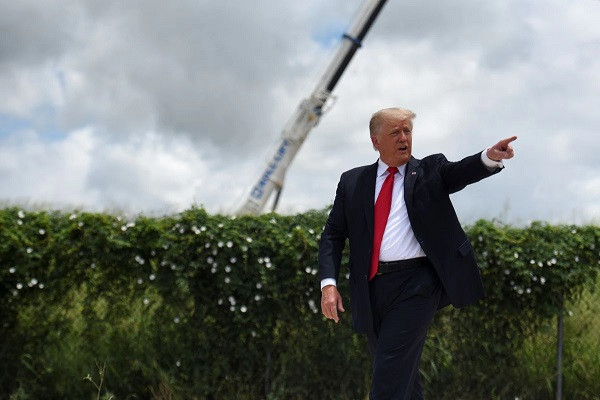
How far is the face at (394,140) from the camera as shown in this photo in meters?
3.76

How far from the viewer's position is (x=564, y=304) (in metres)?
6.50

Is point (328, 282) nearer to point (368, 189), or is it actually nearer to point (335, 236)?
point (335, 236)

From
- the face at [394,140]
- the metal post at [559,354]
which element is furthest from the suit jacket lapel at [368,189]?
the metal post at [559,354]

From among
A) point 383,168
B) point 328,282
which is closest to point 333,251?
point 328,282

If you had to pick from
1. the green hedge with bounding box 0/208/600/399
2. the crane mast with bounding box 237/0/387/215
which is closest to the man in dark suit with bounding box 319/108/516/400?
the green hedge with bounding box 0/208/600/399

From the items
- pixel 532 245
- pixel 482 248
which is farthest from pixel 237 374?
pixel 532 245

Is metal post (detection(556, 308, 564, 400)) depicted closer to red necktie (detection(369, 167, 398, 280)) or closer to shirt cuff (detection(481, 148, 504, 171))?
red necktie (detection(369, 167, 398, 280))

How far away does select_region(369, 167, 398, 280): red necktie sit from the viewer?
3.78 meters

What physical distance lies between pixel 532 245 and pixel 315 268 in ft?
5.84

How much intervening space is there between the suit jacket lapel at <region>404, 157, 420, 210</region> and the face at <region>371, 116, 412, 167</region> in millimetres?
42

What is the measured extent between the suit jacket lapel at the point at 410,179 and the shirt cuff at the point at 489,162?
40cm

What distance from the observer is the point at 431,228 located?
3.73 m

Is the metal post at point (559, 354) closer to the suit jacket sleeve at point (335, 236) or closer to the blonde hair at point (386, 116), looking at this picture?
the suit jacket sleeve at point (335, 236)

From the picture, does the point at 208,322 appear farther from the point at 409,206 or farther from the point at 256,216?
the point at 409,206
